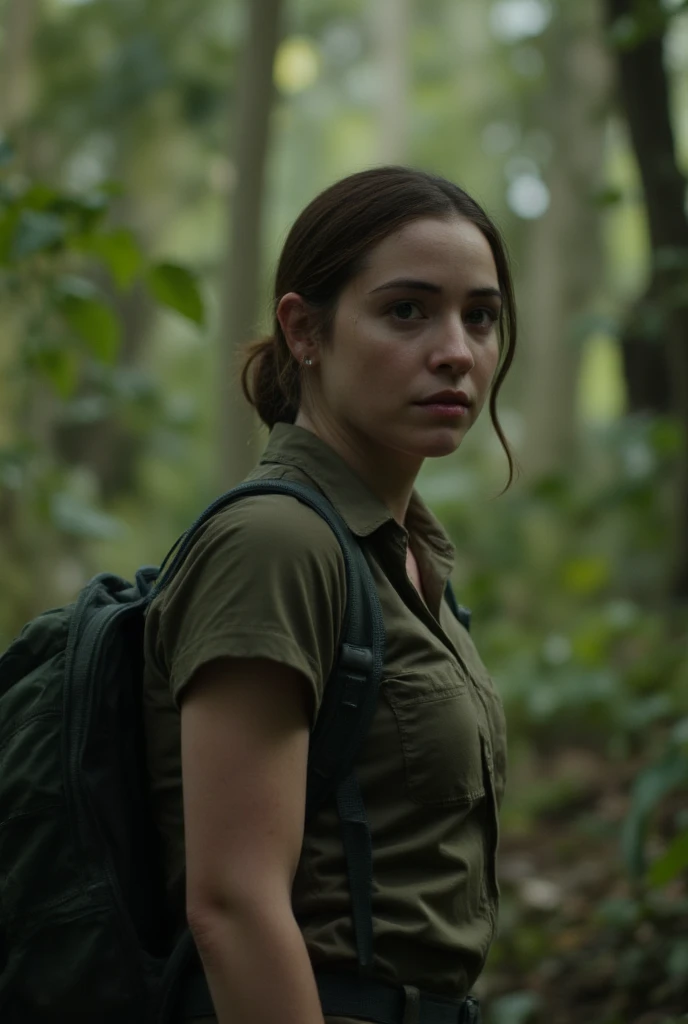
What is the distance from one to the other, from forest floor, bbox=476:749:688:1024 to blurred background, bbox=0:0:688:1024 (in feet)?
0.05

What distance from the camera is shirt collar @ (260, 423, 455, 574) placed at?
6.83ft

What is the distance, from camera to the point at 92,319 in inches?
134

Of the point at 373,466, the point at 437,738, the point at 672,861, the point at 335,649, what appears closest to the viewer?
the point at 335,649

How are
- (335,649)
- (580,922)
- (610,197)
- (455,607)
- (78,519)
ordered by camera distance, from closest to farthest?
(335,649) < (455,607) < (78,519) < (610,197) < (580,922)

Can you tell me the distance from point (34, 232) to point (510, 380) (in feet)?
50.4

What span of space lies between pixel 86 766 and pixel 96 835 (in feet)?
0.34

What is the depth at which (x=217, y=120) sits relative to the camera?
10414mm

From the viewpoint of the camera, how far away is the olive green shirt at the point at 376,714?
5.88 ft

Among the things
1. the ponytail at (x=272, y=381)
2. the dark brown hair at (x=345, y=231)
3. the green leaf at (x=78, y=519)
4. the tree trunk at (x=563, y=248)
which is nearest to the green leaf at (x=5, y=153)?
the ponytail at (x=272, y=381)

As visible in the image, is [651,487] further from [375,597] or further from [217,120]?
[217,120]

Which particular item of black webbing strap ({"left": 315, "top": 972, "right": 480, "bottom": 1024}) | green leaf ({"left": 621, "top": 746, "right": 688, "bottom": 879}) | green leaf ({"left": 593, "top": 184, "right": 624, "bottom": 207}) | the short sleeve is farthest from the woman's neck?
green leaf ({"left": 593, "top": 184, "right": 624, "bottom": 207})

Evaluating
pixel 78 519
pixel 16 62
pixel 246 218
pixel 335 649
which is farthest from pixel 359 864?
pixel 16 62

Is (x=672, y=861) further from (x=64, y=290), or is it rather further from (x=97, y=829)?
(x=64, y=290)

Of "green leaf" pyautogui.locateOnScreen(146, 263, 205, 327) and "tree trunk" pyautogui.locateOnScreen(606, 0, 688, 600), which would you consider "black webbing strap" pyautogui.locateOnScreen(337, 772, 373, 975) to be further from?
"tree trunk" pyautogui.locateOnScreen(606, 0, 688, 600)
